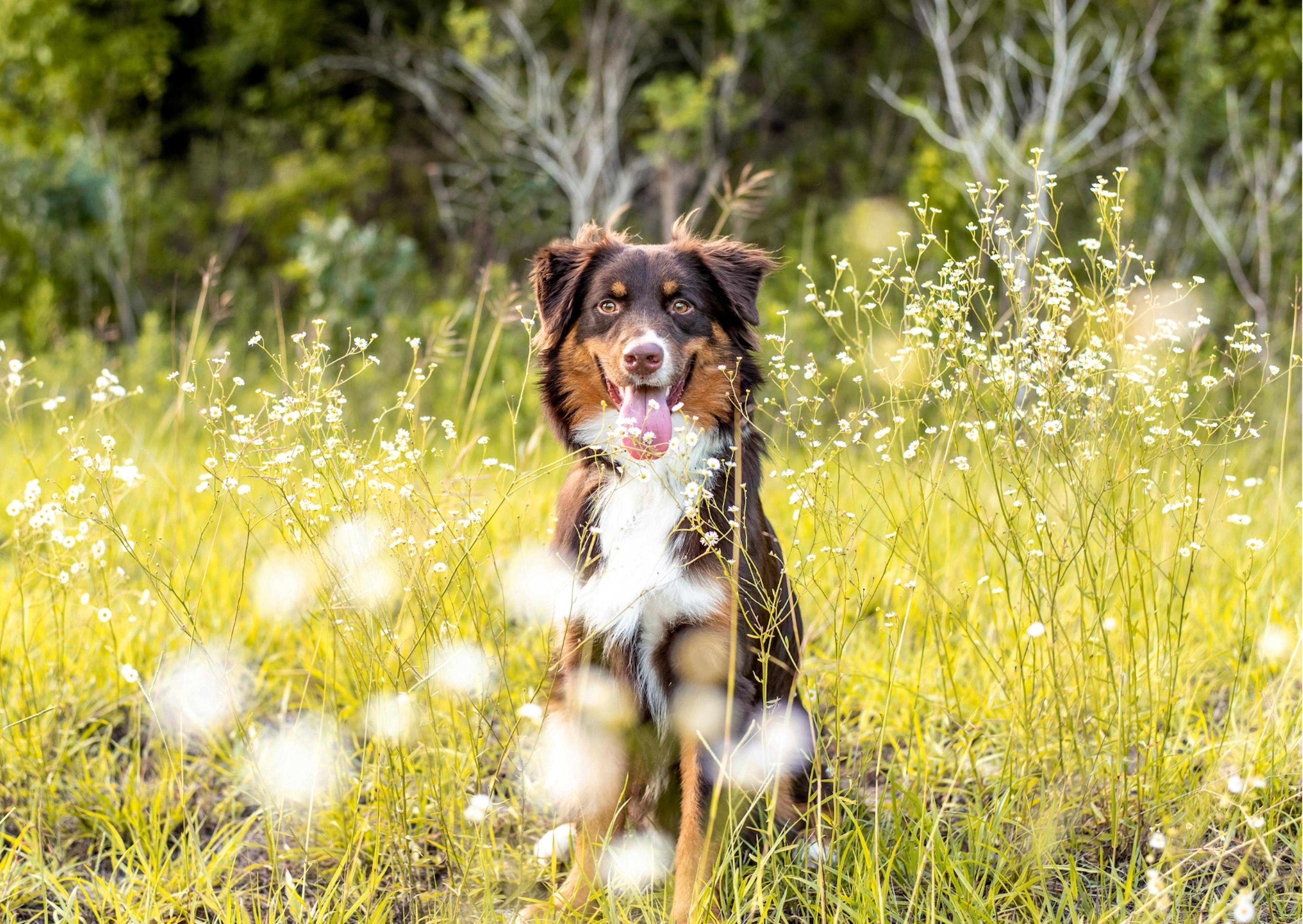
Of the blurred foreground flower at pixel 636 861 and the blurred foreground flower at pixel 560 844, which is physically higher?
the blurred foreground flower at pixel 636 861

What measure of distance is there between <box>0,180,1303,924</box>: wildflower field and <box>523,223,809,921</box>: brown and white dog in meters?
0.11

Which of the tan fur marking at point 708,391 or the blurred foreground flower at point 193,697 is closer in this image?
the tan fur marking at point 708,391

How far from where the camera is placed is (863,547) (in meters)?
Result: 4.34

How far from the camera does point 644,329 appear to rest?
283cm

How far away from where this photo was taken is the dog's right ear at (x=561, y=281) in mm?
3109

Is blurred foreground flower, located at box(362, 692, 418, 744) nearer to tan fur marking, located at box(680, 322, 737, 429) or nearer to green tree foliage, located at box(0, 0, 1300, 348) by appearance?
tan fur marking, located at box(680, 322, 737, 429)

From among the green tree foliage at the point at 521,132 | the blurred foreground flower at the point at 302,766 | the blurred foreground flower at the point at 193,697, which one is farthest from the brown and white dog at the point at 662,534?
the green tree foliage at the point at 521,132

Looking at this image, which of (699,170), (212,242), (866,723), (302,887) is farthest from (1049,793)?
(212,242)

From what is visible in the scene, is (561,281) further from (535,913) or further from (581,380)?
(535,913)

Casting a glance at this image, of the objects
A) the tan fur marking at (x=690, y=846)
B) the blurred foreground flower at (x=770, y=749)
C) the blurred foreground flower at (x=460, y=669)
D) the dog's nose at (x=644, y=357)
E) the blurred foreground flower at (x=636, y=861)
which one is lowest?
the blurred foreground flower at (x=636, y=861)

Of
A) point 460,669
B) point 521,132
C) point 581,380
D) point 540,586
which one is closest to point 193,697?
point 540,586

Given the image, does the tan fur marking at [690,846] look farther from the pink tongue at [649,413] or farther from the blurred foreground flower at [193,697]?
the blurred foreground flower at [193,697]

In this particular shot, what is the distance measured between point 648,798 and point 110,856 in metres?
1.53

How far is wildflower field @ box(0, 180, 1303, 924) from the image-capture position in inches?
89.9
